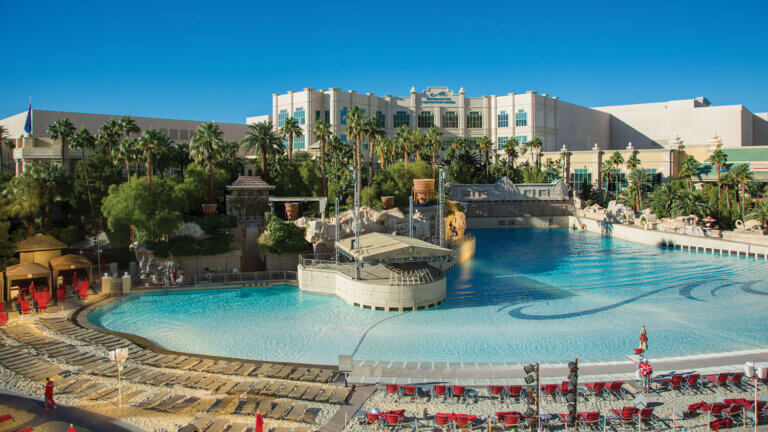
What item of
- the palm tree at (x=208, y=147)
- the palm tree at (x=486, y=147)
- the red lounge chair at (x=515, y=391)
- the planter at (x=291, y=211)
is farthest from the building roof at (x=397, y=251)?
the palm tree at (x=486, y=147)

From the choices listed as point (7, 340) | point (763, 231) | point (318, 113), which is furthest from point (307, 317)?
point (318, 113)

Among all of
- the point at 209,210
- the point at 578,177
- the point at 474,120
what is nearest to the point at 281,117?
the point at 474,120

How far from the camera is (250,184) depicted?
47.8 m

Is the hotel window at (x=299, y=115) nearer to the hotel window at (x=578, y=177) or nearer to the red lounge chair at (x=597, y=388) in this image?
the hotel window at (x=578, y=177)

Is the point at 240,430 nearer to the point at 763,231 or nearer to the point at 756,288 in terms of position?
the point at 756,288

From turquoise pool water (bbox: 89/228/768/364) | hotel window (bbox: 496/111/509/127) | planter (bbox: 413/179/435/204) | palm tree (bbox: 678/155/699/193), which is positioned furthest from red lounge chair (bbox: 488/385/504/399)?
hotel window (bbox: 496/111/509/127)

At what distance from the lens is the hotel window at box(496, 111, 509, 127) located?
3494 inches

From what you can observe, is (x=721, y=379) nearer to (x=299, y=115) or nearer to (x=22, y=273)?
(x=22, y=273)

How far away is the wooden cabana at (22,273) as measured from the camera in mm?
30930

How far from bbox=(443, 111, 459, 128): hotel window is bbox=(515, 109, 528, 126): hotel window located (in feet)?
31.5

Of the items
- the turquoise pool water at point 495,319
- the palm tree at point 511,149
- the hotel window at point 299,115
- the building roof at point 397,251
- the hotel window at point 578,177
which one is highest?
the hotel window at point 299,115

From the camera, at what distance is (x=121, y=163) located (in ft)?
163

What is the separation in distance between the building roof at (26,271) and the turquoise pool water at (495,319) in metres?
4.30

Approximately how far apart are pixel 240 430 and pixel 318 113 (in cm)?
6733
